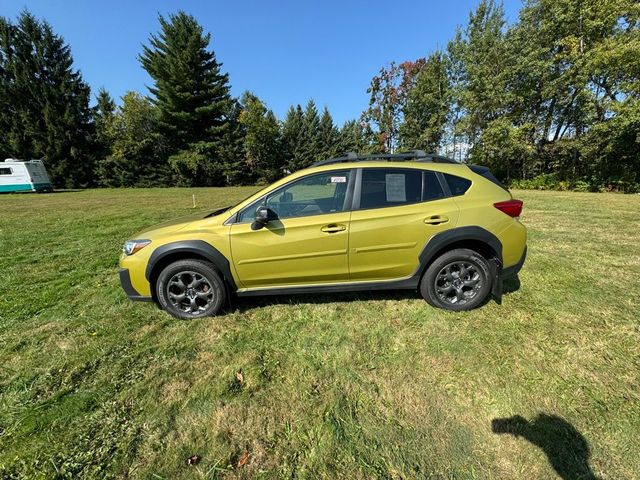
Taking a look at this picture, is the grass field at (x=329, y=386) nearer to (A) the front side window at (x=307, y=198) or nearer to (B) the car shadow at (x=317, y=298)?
(B) the car shadow at (x=317, y=298)

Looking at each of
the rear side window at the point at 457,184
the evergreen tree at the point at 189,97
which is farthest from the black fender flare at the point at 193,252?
the evergreen tree at the point at 189,97

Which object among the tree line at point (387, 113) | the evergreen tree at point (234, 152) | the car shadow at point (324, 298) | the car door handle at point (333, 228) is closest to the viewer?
the car door handle at point (333, 228)

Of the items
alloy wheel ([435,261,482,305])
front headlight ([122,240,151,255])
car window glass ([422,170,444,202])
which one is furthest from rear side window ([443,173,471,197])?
front headlight ([122,240,151,255])

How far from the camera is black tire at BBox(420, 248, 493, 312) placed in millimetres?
3285

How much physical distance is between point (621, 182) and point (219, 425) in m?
24.4

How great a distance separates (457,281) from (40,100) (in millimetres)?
39803

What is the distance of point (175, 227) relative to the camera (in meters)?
3.41

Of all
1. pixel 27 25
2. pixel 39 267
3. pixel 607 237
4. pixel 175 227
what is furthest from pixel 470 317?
pixel 27 25

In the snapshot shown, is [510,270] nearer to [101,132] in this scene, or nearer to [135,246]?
[135,246]

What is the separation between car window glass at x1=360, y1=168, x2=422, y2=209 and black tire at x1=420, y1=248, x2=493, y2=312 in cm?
77

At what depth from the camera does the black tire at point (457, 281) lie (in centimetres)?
329

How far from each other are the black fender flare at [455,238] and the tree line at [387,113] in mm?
19570

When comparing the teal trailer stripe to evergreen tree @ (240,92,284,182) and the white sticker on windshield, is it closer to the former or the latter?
evergreen tree @ (240,92,284,182)

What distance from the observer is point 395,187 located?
10.7ft
